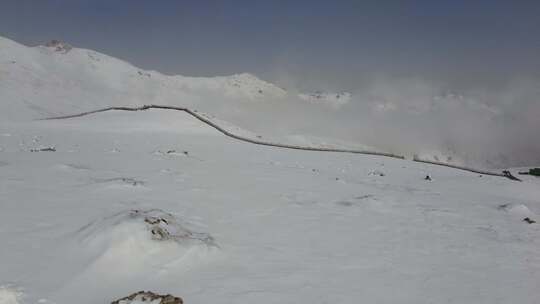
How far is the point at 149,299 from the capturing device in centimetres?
542

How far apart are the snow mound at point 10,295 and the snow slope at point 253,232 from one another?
1 centimetres

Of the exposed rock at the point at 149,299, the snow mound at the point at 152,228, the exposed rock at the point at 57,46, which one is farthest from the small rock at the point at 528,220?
the exposed rock at the point at 57,46

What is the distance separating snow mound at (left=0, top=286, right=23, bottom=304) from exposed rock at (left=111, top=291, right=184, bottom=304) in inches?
51.4

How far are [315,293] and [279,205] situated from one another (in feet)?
17.5

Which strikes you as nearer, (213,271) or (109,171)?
(213,271)

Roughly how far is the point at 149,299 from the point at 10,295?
1.81 meters

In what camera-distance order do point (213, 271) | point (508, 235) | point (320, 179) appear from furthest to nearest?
point (320, 179) < point (508, 235) < point (213, 271)

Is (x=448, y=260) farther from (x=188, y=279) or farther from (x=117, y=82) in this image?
(x=117, y=82)

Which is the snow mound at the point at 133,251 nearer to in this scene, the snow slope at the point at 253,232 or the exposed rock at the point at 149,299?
the snow slope at the point at 253,232

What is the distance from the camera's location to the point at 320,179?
16.4 metres

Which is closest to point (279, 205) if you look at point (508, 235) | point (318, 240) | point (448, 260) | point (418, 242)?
point (318, 240)

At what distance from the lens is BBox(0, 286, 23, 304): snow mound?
5.48 metres

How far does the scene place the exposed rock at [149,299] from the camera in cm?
537

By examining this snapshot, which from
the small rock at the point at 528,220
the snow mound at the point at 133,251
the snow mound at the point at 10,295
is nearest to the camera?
the snow mound at the point at 10,295
